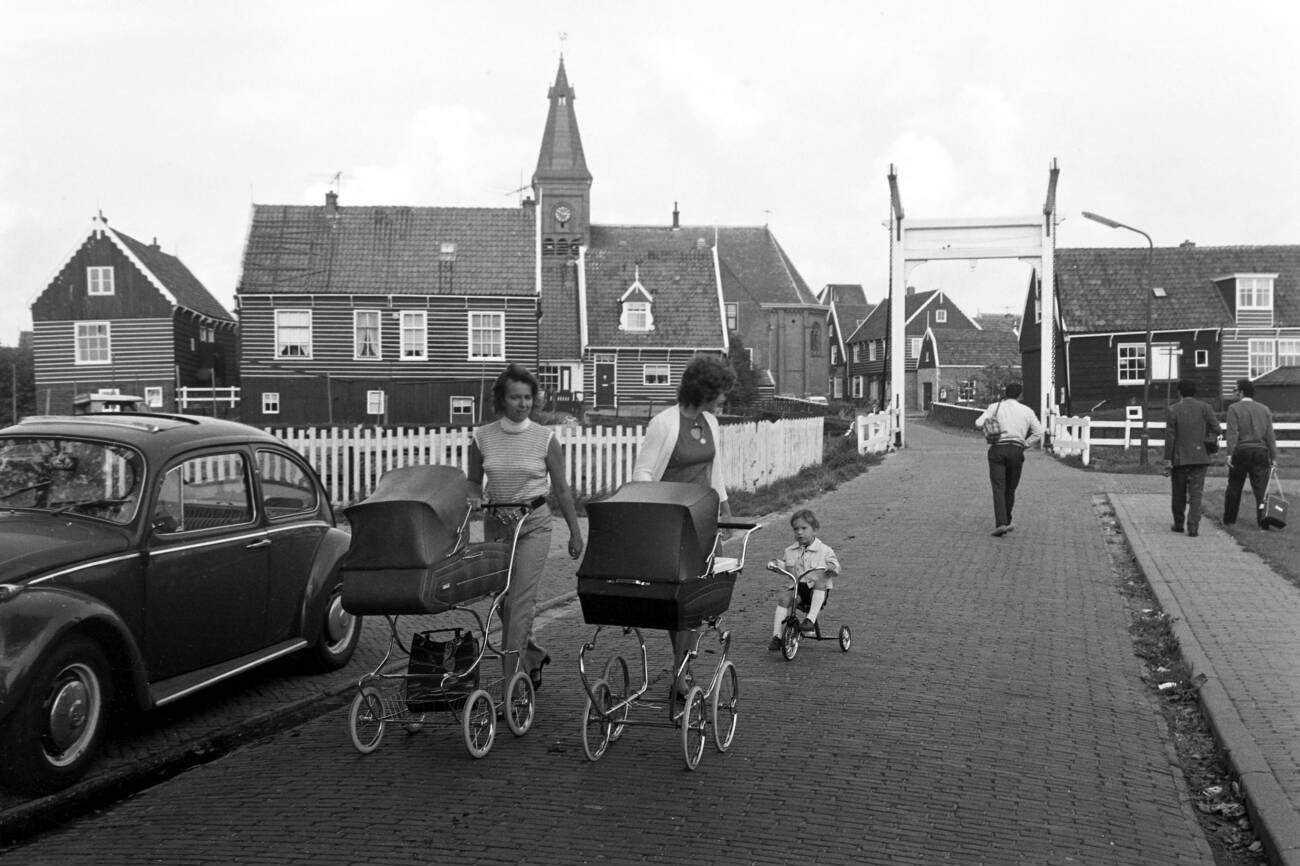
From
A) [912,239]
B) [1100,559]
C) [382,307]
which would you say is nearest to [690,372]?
[1100,559]

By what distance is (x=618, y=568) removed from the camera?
18.5 feet

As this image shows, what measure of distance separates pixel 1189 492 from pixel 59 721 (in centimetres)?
1307

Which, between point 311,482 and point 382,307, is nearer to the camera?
point 311,482

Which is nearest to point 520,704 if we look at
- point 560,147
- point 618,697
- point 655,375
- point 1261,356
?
point 618,697

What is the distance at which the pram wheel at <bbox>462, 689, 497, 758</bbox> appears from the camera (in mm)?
5809

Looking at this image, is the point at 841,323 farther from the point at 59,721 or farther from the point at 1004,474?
the point at 59,721

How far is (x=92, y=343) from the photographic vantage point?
148 feet

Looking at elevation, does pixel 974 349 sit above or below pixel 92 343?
above

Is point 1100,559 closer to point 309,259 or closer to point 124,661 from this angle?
point 124,661

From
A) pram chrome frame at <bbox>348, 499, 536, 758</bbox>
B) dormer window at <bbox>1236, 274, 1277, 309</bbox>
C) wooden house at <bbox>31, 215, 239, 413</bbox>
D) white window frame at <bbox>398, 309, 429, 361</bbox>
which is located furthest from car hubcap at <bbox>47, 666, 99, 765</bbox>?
dormer window at <bbox>1236, 274, 1277, 309</bbox>

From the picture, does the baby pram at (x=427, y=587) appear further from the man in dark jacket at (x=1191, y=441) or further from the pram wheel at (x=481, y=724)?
the man in dark jacket at (x=1191, y=441)

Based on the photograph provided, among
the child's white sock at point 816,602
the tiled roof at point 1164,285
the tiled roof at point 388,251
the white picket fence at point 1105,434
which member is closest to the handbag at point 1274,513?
the child's white sock at point 816,602

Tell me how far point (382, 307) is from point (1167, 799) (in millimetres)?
38824

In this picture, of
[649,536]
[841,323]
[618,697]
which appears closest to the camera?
[649,536]
